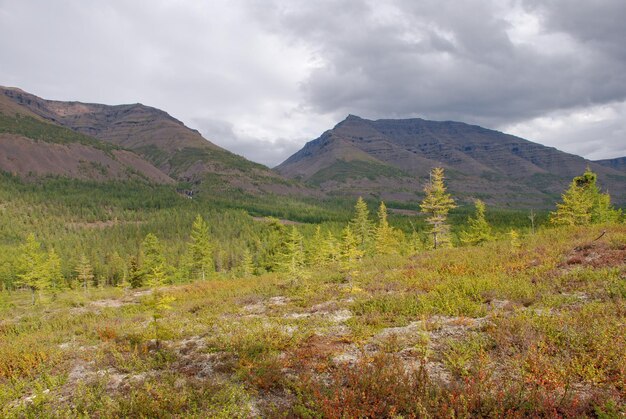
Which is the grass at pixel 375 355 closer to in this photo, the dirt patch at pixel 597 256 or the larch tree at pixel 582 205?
the dirt patch at pixel 597 256

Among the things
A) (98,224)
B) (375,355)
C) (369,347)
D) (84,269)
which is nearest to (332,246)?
(369,347)

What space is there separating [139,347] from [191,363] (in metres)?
3.45

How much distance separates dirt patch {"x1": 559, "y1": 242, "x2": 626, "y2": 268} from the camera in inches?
652

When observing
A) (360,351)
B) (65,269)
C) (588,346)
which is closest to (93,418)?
(360,351)

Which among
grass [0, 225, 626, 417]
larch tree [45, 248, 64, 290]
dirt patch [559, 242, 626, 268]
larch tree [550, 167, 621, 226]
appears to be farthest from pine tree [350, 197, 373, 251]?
larch tree [45, 248, 64, 290]

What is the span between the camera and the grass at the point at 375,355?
287 inches

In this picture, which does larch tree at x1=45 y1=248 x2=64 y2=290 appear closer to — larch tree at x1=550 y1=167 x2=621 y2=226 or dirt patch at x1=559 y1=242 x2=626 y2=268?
dirt patch at x1=559 y1=242 x2=626 y2=268

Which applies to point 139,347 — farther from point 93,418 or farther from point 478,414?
point 478,414

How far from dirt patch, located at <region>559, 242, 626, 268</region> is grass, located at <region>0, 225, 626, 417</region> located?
114 mm

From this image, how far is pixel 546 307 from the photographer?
12.2 metres

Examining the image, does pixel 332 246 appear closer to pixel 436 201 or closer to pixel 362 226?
pixel 436 201

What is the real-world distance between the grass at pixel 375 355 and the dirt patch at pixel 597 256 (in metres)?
0.11

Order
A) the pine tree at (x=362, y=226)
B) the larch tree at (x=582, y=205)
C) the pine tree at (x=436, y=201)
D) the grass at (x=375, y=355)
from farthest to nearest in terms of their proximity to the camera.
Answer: the pine tree at (x=362, y=226)
the larch tree at (x=582, y=205)
the pine tree at (x=436, y=201)
the grass at (x=375, y=355)

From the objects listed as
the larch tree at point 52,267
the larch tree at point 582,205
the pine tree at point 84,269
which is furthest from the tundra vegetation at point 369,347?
the pine tree at point 84,269
